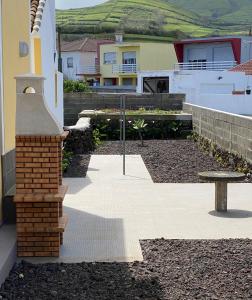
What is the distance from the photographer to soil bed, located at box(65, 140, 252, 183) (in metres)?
13.4

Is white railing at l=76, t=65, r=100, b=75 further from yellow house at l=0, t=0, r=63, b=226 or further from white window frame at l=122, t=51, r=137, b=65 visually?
yellow house at l=0, t=0, r=63, b=226

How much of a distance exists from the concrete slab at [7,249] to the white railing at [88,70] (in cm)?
7300

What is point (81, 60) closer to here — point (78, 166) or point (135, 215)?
point (78, 166)

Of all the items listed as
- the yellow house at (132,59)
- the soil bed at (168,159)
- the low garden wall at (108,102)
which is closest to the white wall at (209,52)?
the yellow house at (132,59)

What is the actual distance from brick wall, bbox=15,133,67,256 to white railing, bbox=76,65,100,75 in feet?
241

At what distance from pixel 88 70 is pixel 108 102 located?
5753cm

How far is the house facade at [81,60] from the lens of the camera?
3191 inches

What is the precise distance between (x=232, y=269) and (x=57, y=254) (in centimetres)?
186

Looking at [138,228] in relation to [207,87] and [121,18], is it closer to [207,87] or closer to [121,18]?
[207,87]

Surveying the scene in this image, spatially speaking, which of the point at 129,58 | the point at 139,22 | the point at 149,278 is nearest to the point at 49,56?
the point at 149,278

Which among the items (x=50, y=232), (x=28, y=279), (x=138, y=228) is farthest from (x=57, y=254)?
(x=138, y=228)

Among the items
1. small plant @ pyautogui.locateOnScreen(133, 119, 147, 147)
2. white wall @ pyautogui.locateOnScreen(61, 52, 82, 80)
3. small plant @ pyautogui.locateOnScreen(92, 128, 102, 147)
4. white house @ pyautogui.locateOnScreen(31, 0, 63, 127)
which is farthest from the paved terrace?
white wall @ pyautogui.locateOnScreen(61, 52, 82, 80)

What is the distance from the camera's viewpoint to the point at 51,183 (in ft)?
22.0

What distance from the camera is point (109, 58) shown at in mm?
77562
